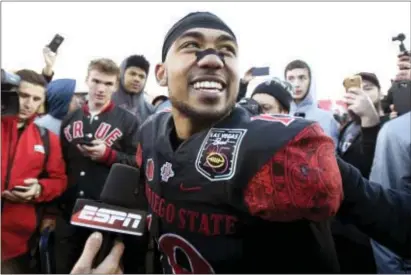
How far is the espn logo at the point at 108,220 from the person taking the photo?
1.43 meters

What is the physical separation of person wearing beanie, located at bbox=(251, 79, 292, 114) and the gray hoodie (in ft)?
2.75

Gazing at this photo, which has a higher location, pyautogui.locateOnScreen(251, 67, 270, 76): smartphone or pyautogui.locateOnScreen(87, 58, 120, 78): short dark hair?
pyautogui.locateOnScreen(87, 58, 120, 78): short dark hair

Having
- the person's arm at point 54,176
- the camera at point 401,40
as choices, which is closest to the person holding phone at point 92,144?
the person's arm at point 54,176

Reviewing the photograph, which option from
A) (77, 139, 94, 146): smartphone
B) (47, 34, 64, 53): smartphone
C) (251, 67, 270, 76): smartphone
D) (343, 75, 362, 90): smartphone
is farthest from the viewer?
(251, 67, 270, 76): smartphone

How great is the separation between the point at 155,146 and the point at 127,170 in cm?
14

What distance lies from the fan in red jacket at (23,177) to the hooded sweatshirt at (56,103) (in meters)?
0.25

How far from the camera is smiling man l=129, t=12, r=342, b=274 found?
46.8 inches

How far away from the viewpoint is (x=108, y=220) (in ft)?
4.74

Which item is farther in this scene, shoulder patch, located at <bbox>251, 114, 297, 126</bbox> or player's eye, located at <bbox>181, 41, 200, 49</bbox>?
player's eye, located at <bbox>181, 41, 200, 49</bbox>

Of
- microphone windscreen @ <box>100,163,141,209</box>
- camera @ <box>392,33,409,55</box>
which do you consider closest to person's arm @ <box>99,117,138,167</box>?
microphone windscreen @ <box>100,163,141,209</box>

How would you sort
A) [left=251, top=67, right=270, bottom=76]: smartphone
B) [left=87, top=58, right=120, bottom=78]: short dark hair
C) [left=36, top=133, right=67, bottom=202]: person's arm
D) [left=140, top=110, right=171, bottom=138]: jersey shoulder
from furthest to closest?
[left=251, top=67, right=270, bottom=76]: smartphone, [left=87, top=58, right=120, bottom=78]: short dark hair, [left=36, top=133, right=67, bottom=202]: person's arm, [left=140, top=110, right=171, bottom=138]: jersey shoulder

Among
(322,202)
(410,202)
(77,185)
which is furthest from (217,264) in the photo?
(77,185)

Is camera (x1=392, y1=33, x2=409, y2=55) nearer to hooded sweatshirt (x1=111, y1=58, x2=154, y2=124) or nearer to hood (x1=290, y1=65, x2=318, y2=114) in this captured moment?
hood (x1=290, y1=65, x2=318, y2=114)

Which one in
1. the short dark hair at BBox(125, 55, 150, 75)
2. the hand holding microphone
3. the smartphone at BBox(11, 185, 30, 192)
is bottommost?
the smartphone at BBox(11, 185, 30, 192)
